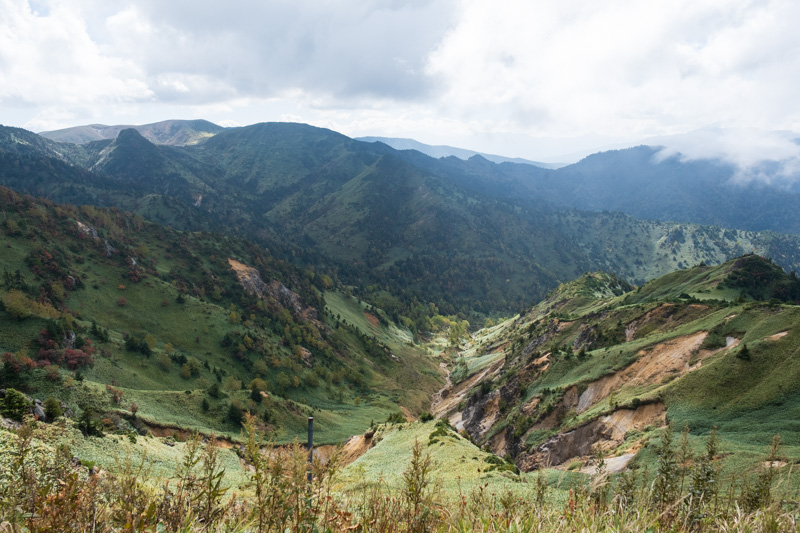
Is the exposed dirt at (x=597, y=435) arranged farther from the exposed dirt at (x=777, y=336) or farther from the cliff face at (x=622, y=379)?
the exposed dirt at (x=777, y=336)

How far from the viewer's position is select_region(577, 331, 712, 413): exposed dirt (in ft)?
125

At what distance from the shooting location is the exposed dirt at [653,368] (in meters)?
38.0

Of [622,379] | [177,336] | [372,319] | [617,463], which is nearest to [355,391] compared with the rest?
[177,336]

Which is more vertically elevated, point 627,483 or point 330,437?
point 627,483

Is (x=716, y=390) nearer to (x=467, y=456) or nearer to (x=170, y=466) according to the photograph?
(x=467, y=456)

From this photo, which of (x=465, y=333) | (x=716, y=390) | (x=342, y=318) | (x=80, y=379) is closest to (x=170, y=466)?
(x=80, y=379)

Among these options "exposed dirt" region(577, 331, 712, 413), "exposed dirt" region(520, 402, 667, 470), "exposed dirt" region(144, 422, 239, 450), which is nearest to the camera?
"exposed dirt" region(520, 402, 667, 470)

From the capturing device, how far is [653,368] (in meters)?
39.7

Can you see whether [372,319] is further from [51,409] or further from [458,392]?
[51,409]

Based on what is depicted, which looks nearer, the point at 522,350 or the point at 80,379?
the point at 80,379

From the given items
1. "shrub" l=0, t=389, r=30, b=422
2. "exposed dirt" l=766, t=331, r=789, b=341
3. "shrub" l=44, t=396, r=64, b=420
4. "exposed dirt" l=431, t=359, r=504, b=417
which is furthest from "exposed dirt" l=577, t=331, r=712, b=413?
"shrub" l=44, t=396, r=64, b=420

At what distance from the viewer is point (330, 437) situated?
59188 mm

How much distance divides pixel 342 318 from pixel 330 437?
75669mm

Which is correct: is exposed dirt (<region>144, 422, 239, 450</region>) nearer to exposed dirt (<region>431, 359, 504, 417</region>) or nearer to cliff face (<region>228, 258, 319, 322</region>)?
exposed dirt (<region>431, 359, 504, 417</region>)
